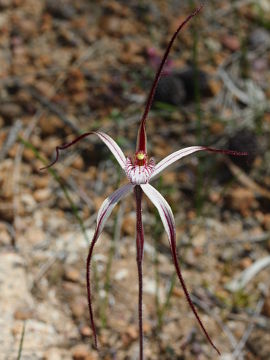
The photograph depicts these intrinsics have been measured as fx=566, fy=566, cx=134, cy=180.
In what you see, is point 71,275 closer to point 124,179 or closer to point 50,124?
point 124,179

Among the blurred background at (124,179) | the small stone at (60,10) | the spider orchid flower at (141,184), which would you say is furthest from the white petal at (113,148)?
the small stone at (60,10)

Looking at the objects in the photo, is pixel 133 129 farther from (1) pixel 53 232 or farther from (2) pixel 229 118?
(1) pixel 53 232

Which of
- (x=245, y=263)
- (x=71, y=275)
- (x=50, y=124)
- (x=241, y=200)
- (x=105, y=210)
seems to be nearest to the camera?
(x=105, y=210)

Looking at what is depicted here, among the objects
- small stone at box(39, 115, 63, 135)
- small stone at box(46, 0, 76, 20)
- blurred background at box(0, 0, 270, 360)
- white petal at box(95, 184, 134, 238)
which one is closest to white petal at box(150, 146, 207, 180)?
white petal at box(95, 184, 134, 238)

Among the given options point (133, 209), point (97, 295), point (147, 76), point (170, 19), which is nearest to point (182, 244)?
point (133, 209)

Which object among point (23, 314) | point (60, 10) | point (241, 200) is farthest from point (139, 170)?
point (60, 10)

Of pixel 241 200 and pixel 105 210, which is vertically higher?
pixel 241 200

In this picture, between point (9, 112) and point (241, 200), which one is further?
point (9, 112)
